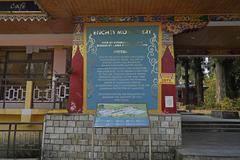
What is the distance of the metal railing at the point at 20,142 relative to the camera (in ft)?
25.1

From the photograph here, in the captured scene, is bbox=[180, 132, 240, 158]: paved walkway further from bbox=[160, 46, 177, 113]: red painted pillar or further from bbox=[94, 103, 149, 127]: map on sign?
bbox=[94, 103, 149, 127]: map on sign

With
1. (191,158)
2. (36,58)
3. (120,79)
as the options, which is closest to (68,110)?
(120,79)

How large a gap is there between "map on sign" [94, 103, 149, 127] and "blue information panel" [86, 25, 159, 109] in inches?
18.6

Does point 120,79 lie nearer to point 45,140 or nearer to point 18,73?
point 45,140

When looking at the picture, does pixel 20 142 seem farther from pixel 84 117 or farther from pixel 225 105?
pixel 225 105

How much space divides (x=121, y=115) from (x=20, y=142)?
10.0ft

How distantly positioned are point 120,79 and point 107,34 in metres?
1.29

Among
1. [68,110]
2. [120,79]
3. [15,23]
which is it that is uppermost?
[15,23]

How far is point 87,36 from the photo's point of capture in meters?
7.89

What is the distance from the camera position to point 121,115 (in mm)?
6812

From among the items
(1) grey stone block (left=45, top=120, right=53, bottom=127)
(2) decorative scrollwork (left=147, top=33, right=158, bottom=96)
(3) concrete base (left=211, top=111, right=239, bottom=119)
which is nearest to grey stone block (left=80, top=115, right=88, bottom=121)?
(1) grey stone block (left=45, top=120, right=53, bottom=127)

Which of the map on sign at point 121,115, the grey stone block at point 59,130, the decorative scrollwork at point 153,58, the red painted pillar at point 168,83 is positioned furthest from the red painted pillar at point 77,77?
the red painted pillar at point 168,83

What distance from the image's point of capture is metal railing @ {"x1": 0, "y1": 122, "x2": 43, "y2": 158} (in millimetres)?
7660

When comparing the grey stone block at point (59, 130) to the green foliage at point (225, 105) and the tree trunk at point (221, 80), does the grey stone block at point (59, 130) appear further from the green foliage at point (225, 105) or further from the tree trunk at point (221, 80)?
the tree trunk at point (221, 80)
